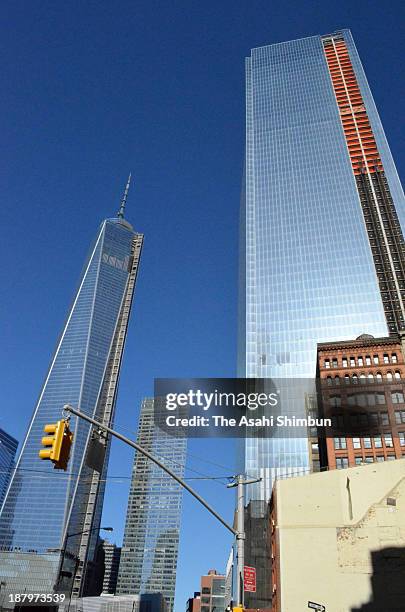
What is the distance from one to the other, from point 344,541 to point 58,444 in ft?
104

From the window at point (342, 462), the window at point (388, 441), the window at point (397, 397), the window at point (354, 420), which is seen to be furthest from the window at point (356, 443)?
the window at point (397, 397)

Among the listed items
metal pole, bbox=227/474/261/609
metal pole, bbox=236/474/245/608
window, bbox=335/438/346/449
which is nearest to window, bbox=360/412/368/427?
window, bbox=335/438/346/449

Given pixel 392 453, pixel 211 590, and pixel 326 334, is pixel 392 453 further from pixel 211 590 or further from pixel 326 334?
pixel 211 590

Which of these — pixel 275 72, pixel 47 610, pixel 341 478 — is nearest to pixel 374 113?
pixel 275 72

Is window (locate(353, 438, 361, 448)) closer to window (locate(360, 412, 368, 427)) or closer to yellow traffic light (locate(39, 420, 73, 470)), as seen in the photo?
window (locate(360, 412, 368, 427))

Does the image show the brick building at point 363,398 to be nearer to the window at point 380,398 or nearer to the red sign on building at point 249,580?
the window at point 380,398

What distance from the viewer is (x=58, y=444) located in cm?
1260

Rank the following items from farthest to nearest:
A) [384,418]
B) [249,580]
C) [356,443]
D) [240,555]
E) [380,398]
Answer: [380,398]
[384,418]
[356,443]
[249,580]
[240,555]

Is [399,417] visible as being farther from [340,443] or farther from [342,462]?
[342,462]

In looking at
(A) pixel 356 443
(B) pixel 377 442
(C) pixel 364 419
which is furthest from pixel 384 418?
(A) pixel 356 443

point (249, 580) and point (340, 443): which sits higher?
point (340, 443)

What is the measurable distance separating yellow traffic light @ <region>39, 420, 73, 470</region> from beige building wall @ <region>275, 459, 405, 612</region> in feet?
102

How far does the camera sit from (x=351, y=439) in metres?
80.6

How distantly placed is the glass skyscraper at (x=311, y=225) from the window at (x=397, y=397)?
2631cm
